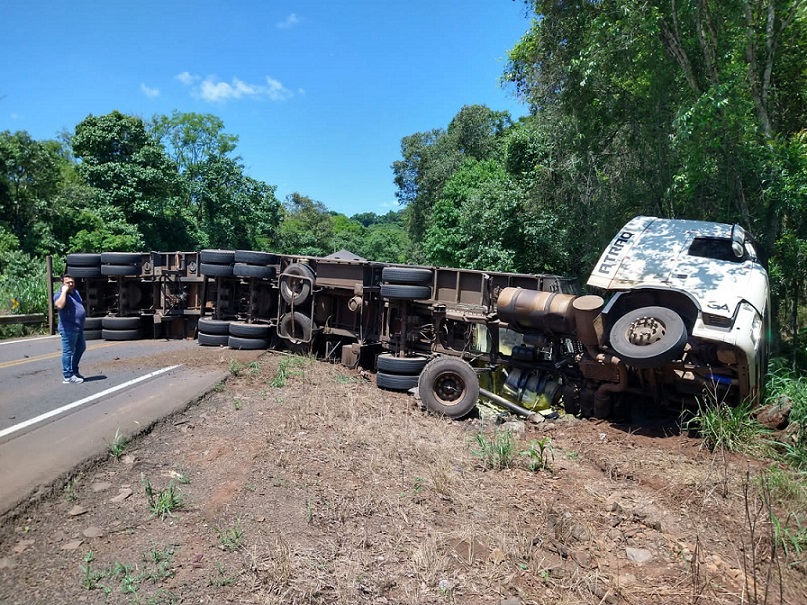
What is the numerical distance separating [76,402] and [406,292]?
4.84m

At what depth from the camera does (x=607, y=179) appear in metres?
13.3

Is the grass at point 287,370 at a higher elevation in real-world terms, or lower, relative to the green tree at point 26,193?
lower

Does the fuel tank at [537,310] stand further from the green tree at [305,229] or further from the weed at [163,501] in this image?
the green tree at [305,229]

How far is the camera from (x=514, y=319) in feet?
25.1

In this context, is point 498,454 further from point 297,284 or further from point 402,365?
point 297,284

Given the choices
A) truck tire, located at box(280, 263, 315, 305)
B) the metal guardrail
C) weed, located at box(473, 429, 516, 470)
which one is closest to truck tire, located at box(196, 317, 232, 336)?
truck tire, located at box(280, 263, 315, 305)

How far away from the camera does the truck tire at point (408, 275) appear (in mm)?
8664

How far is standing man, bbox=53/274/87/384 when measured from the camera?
23.9 feet

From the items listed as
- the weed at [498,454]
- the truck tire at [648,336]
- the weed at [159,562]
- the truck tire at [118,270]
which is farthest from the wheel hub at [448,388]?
the truck tire at [118,270]

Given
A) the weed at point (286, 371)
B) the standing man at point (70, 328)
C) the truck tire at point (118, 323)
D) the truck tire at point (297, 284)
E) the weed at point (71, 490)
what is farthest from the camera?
the truck tire at point (118, 323)

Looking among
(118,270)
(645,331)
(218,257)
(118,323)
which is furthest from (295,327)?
(645,331)

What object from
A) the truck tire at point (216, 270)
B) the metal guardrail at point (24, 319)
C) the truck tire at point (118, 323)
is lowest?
the metal guardrail at point (24, 319)

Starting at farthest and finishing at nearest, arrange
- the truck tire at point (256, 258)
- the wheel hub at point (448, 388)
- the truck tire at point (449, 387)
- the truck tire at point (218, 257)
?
the truck tire at point (218, 257) < the truck tire at point (256, 258) < the wheel hub at point (448, 388) < the truck tire at point (449, 387)

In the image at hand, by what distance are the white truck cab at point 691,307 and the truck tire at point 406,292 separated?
273 cm
